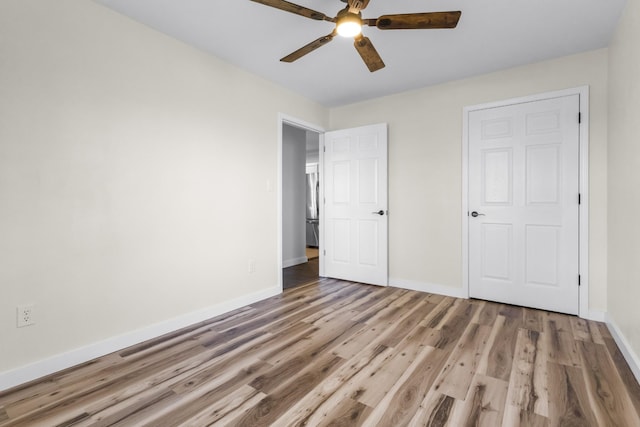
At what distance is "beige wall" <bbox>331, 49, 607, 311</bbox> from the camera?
278 centimetres

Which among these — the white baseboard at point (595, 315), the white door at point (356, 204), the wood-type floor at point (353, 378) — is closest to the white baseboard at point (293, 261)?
the white door at point (356, 204)

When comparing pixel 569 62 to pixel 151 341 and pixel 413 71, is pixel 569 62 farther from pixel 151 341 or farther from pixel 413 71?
pixel 151 341

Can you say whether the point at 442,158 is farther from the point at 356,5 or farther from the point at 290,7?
the point at 290,7

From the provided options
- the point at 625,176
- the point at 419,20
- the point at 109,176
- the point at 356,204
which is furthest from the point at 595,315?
the point at 109,176

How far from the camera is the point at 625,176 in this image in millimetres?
2168

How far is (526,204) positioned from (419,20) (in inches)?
85.5

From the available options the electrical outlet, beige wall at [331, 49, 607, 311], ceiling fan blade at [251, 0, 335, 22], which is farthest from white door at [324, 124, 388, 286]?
the electrical outlet

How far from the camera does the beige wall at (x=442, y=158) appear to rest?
9.11 feet

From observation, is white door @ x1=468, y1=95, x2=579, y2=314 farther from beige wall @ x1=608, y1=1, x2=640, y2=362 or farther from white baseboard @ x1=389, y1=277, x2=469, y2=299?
beige wall @ x1=608, y1=1, x2=640, y2=362

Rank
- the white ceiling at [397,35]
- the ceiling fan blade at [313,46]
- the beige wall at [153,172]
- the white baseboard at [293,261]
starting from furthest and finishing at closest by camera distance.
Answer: the white baseboard at [293,261], the white ceiling at [397,35], the ceiling fan blade at [313,46], the beige wall at [153,172]

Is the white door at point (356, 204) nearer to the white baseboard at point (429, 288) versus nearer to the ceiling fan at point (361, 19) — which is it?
the white baseboard at point (429, 288)

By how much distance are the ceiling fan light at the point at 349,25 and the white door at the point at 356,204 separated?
1985mm

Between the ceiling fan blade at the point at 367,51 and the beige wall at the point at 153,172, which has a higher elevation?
the ceiling fan blade at the point at 367,51

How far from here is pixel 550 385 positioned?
180 centimetres
